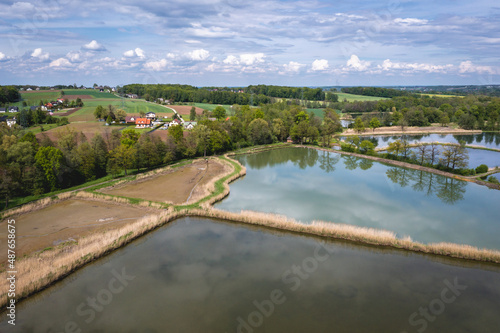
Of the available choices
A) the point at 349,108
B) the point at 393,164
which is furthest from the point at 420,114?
the point at 393,164

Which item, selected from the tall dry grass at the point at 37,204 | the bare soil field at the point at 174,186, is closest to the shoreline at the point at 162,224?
the tall dry grass at the point at 37,204

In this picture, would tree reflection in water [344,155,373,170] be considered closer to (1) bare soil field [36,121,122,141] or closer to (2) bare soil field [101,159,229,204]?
(2) bare soil field [101,159,229,204]

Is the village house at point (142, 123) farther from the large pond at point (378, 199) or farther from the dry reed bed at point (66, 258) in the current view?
the dry reed bed at point (66, 258)

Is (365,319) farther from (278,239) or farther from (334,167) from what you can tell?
(334,167)

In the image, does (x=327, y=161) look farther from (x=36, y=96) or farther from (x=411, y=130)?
(x=36, y=96)

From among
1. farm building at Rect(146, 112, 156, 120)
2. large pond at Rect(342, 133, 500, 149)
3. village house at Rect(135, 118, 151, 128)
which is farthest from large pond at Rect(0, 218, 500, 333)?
farm building at Rect(146, 112, 156, 120)
